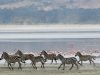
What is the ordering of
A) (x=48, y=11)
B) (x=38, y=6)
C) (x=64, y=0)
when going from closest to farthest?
(x=48, y=11) < (x=38, y=6) < (x=64, y=0)

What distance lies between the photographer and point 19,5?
160750 millimetres

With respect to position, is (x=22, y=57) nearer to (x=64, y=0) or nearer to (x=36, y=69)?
(x=36, y=69)

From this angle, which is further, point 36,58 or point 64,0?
point 64,0

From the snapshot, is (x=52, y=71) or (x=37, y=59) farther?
(x=37, y=59)

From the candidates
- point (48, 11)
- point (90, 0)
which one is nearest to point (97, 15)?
point (48, 11)

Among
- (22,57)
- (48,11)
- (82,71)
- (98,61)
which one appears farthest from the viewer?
(48,11)

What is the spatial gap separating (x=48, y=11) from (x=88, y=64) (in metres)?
→ 120

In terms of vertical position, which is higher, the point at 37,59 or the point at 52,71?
the point at 37,59

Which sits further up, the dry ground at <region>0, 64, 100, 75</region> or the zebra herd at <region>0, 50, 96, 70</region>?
the zebra herd at <region>0, 50, 96, 70</region>

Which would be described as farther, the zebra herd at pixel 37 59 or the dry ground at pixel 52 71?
the zebra herd at pixel 37 59

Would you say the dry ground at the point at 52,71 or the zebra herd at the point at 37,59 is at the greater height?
the zebra herd at the point at 37,59

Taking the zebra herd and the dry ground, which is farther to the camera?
the zebra herd

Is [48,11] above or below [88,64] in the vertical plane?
above

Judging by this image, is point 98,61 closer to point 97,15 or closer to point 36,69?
point 36,69
